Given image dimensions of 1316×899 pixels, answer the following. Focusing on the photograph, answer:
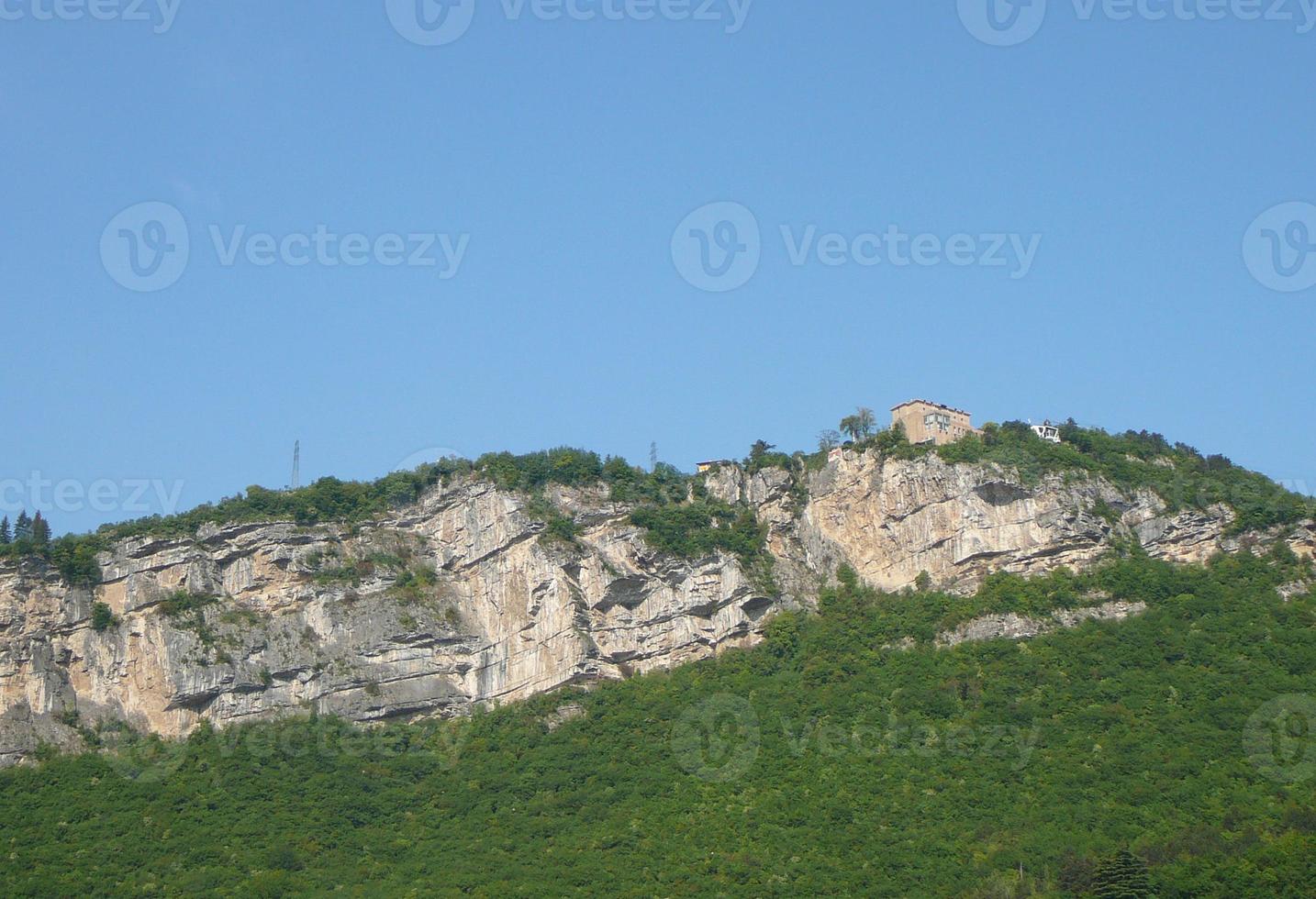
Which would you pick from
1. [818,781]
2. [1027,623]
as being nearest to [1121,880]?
[818,781]

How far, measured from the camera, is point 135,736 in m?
82.9

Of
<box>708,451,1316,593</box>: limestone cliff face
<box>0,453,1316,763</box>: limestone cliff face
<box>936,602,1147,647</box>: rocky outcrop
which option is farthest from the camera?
<box>708,451,1316,593</box>: limestone cliff face

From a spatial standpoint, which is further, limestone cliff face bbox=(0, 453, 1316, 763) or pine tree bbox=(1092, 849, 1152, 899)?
limestone cliff face bbox=(0, 453, 1316, 763)

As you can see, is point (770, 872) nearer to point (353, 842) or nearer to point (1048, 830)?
point (1048, 830)

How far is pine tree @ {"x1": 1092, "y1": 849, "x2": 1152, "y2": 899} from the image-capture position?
63.0 metres

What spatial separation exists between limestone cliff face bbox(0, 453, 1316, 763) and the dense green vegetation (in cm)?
170

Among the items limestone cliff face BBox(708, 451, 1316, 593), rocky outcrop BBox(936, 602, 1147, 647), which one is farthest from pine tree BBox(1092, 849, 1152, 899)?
limestone cliff face BBox(708, 451, 1316, 593)

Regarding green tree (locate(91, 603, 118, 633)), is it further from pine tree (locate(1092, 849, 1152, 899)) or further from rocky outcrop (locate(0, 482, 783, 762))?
pine tree (locate(1092, 849, 1152, 899))

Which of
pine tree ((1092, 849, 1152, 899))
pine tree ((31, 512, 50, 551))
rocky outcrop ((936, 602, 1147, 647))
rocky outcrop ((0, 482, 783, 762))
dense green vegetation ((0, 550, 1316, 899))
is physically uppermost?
pine tree ((31, 512, 50, 551))

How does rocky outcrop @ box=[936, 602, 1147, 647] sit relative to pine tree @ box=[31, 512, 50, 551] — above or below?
below

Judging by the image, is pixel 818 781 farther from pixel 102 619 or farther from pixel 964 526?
pixel 102 619

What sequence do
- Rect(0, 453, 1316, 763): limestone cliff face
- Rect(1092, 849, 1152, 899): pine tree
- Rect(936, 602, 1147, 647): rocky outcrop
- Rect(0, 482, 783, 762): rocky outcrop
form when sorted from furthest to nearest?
Rect(0, 453, 1316, 763): limestone cliff face → Rect(0, 482, 783, 762): rocky outcrop → Rect(936, 602, 1147, 647): rocky outcrop → Rect(1092, 849, 1152, 899): pine tree

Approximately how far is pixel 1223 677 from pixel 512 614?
28878 millimetres

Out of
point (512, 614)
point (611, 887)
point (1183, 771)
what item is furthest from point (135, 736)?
point (1183, 771)
